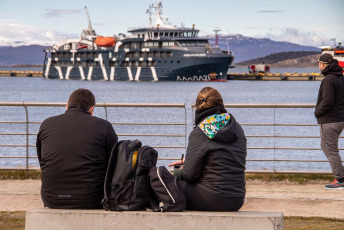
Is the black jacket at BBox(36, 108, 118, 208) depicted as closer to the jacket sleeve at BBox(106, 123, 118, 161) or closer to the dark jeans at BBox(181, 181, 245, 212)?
the jacket sleeve at BBox(106, 123, 118, 161)

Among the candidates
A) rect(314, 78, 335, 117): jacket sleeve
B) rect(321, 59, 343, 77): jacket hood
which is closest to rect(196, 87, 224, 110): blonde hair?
rect(314, 78, 335, 117): jacket sleeve

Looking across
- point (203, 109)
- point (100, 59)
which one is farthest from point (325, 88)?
point (100, 59)

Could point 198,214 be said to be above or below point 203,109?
below

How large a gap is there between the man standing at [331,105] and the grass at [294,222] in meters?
1.42

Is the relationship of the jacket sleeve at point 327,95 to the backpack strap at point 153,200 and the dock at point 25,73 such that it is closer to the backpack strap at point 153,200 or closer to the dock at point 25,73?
the backpack strap at point 153,200

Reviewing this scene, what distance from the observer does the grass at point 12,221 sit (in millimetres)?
5051

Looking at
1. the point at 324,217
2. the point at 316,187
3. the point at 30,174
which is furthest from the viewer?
the point at 30,174

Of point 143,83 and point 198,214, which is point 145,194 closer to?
point 198,214

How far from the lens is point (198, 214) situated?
3.73 meters

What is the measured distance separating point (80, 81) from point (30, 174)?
294 ft

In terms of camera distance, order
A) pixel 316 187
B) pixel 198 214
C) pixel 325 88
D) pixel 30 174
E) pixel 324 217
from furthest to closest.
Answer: pixel 30 174 → pixel 316 187 → pixel 325 88 → pixel 324 217 → pixel 198 214

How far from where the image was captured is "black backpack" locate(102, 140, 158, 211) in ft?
12.3

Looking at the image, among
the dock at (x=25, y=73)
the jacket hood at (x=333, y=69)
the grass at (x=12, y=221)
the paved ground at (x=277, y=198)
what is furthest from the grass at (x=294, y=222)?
the dock at (x=25, y=73)

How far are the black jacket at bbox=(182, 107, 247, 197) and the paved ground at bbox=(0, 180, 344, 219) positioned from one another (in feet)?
6.61
